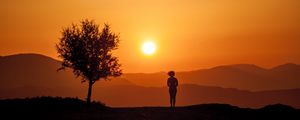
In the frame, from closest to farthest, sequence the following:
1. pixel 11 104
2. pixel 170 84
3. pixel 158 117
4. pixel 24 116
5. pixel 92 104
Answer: pixel 158 117
pixel 24 116
pixel 170 84
pixel 11 104
pixel 92 104

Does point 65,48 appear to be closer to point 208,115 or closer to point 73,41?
point 73,41

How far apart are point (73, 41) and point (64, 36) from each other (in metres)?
1.52

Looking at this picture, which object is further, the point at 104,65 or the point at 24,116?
the point at 104,65

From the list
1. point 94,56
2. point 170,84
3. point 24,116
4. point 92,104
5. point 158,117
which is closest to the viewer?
point 158,117

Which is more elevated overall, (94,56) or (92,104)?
(94,56)

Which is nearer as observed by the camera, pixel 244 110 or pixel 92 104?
pixel 244 110

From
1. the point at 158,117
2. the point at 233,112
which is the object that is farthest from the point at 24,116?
the point at 233,112

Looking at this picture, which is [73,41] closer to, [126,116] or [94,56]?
[94,56]

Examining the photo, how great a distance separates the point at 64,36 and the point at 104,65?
579cm

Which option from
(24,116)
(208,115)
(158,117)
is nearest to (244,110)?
(208,115)

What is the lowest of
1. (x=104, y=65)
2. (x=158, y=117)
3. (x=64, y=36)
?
(x=158, y=117)

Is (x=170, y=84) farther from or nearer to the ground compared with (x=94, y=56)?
nearer to the ground

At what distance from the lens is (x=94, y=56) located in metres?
53.4

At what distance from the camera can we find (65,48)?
5359 cm
